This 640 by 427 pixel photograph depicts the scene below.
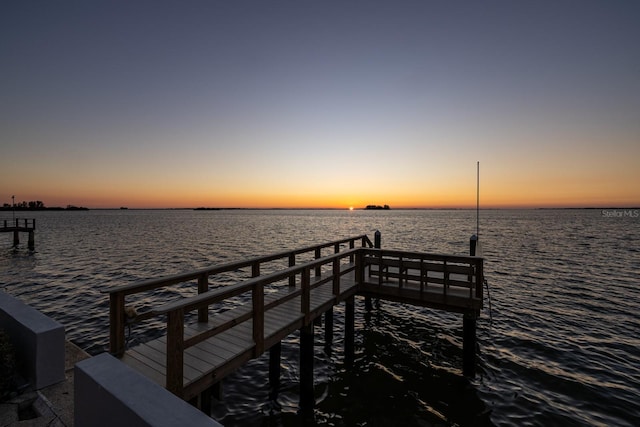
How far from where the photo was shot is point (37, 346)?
4.75m

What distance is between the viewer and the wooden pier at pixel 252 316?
4449 millimetres

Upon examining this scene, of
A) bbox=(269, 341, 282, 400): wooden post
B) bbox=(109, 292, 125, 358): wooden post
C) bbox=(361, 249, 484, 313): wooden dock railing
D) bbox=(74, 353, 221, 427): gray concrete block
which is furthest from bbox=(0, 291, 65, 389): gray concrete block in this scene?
bbox=(361, 249, 484, 313): wooden dock railing

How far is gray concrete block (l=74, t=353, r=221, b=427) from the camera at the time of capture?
2.35 metres

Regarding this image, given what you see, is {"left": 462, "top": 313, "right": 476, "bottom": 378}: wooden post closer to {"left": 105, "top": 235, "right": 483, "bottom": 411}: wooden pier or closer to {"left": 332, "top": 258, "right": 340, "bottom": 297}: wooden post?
{"left": 105, "top": 235, "right": 483, "bottom": 411}: wooden pier

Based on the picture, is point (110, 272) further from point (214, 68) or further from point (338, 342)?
point (338, 342)

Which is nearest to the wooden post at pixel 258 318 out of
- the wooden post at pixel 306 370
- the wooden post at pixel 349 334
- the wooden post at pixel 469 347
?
the wooden post at pixel 306 370

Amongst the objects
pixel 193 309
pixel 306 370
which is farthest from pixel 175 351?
pixel 306 370

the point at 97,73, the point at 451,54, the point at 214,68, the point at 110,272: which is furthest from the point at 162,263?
the point at 451,54

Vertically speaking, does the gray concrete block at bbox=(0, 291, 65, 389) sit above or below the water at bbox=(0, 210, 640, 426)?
above

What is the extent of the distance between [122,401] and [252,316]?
306 centimetres

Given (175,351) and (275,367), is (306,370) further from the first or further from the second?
(175,351)

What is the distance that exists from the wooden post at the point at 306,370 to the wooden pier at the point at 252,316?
0.02m

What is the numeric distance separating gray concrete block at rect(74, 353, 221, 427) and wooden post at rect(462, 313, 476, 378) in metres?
8.57

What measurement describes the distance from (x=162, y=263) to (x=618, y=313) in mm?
30320
